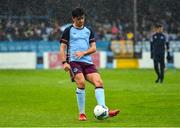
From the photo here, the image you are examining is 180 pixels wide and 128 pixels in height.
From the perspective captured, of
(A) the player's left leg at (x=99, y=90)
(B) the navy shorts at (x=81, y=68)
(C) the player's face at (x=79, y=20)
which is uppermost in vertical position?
(C) the player's face at (x=79, y=20)

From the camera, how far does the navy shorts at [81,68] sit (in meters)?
13.8

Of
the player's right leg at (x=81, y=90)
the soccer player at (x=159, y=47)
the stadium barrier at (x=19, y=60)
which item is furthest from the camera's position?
the stadium barrier at (x=19, y=60)

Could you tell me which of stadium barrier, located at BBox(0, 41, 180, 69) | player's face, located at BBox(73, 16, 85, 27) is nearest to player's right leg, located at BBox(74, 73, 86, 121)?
player's face, located at BBox(73, 16, 85, 27)

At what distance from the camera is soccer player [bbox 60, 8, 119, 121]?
1371 centimetres

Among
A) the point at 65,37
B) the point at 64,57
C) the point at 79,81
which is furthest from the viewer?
the point at 65,37

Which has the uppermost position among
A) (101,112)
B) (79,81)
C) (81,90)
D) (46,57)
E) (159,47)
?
(79,81)

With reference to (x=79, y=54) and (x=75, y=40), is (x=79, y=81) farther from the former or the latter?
(x=75, y=40)

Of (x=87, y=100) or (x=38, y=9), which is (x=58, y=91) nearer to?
(x=87, y=100)

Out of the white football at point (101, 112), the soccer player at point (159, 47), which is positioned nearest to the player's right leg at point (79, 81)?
the white football at point (101, 112)

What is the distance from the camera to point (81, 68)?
13.9m

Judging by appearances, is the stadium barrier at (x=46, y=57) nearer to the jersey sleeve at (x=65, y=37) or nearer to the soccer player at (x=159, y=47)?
the soccer player at (x=159, y=47)

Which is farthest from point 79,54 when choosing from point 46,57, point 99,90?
point 46,57

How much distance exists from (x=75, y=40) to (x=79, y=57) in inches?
13.9

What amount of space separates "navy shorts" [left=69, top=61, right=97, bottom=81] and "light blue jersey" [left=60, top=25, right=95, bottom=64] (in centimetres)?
7
